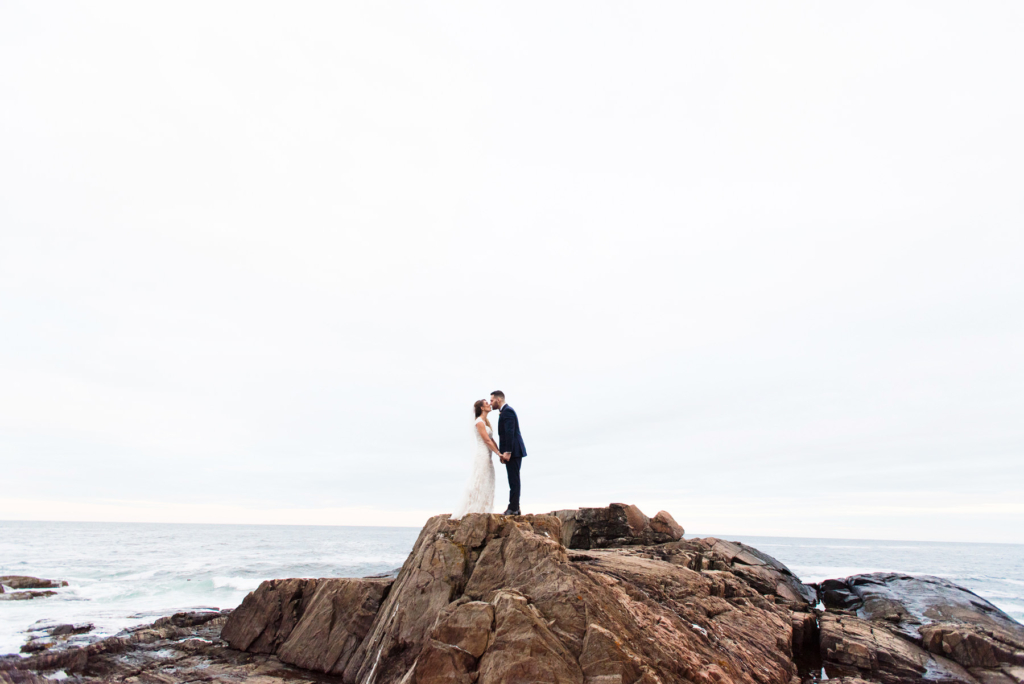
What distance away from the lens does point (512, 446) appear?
12492 mm

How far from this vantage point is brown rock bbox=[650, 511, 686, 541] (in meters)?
21.6

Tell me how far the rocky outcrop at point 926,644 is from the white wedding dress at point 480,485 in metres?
8.99

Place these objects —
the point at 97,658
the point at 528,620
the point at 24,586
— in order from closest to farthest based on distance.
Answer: the point at 528,620 → the point at 97,658 → the point at 24,586

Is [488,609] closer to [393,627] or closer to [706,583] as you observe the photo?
[393,627]

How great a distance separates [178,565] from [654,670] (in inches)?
2030

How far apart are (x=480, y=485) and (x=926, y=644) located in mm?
13220

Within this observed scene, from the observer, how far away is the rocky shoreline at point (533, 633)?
8.64 metres

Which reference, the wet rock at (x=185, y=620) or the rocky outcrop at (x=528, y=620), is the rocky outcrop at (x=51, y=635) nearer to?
the wet rock at (x=185, y=620)

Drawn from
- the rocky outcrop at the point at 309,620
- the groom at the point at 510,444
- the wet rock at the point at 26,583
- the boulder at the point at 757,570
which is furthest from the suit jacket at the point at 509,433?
the wet rock at the point at 26,583

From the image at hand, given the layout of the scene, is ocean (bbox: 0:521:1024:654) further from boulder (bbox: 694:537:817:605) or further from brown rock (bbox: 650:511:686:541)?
brown rock (bbox: 650:511:686:541)

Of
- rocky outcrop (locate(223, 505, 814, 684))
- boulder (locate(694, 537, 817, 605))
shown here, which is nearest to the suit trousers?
rocky outcrop (locate(223, 505, 814, 684))

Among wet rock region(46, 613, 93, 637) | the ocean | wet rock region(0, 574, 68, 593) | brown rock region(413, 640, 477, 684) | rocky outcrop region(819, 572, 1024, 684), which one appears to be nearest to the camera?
brown rock region(413, 640, 477, 684)

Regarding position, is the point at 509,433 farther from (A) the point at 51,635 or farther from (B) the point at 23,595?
(B) the point at 23,595

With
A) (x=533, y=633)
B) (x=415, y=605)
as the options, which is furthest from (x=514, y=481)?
(x=533, y=633)
